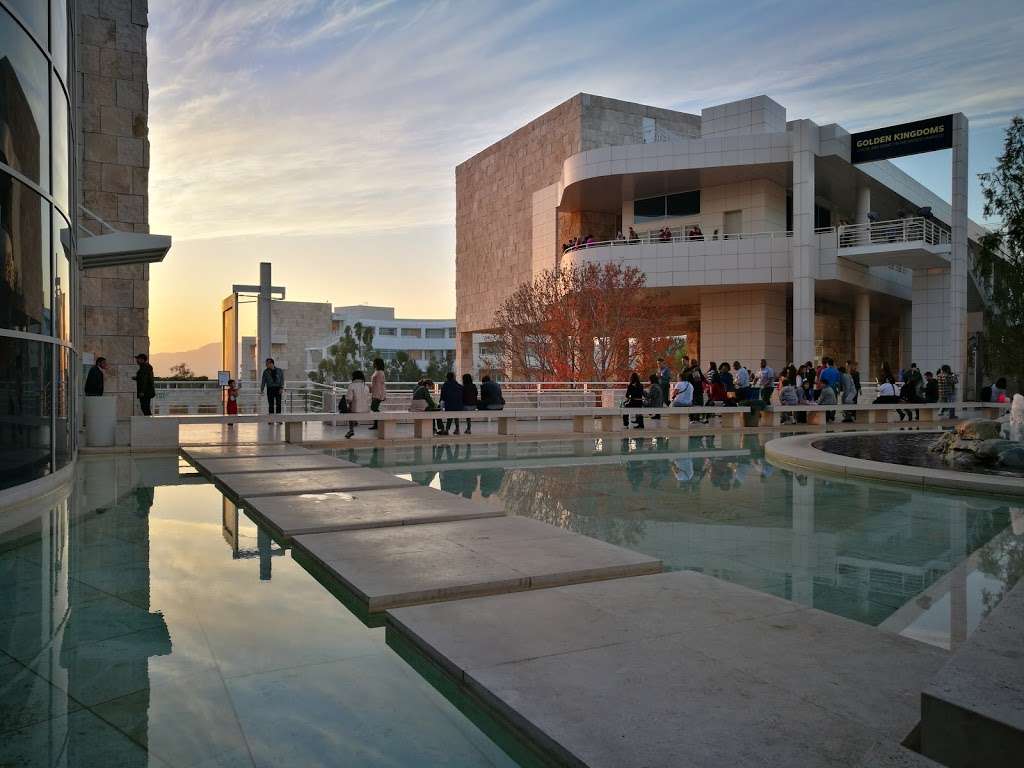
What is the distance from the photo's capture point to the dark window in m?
39.2

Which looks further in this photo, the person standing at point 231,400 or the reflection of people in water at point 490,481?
the person standing at point 231,400

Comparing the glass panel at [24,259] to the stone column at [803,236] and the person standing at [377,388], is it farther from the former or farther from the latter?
the stone column at [803,236]

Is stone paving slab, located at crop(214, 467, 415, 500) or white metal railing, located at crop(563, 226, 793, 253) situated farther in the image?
white metal railing, located at crop(563, 226, 793, 253)

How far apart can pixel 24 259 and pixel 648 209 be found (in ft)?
115

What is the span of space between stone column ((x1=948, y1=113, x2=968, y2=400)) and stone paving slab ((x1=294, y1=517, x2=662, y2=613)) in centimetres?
3176

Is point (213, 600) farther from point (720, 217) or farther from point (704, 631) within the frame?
point (720, 217)

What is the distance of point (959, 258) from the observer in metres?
34.6

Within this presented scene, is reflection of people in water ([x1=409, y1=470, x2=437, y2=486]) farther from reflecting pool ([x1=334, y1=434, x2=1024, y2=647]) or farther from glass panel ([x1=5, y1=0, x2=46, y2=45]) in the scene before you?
glass panel ([x1=5, y1=0, x2=46, y2=45])

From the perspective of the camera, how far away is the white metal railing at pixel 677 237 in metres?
35.8

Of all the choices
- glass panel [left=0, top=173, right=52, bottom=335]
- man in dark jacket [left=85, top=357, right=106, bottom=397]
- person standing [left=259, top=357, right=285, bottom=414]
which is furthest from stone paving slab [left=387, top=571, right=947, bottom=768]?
person standing [left=259, top=357, right=285, bottom=414]

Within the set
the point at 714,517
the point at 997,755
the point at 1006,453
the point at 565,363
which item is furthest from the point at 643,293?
the point at 997,755

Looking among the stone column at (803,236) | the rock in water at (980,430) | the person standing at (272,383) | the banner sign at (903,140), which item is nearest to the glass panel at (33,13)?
the person standing at (272,383)

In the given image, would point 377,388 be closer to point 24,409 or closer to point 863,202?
point 24,409

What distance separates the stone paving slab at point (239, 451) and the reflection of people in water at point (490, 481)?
10.2 ft
